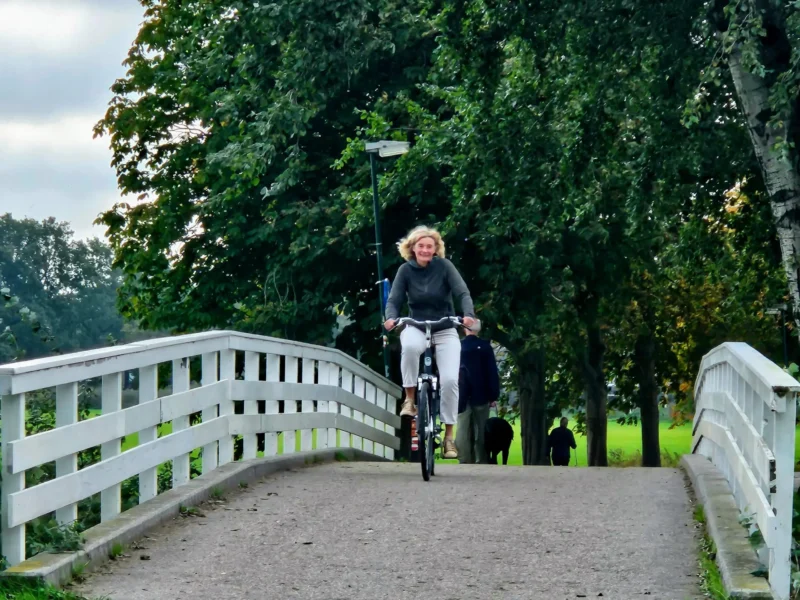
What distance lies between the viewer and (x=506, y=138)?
17109mm

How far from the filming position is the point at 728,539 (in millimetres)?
6629

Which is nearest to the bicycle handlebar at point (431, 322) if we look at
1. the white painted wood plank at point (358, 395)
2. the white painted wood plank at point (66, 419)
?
the white painted wood plank at point (66, 419)

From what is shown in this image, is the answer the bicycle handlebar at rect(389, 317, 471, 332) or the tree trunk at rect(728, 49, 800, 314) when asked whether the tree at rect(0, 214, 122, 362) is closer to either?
the tree trunk at rect(728, 49, 800, 314)

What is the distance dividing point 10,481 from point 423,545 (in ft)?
8.10

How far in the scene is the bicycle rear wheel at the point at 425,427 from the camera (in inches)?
427

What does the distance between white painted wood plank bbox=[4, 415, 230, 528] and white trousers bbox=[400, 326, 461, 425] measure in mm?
1865

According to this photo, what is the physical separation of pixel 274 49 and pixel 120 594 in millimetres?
12898

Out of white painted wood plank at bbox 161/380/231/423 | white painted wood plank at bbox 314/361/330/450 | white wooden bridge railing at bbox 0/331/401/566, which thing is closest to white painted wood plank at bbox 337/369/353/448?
white painted wood plank at bbox 314/361/330/450

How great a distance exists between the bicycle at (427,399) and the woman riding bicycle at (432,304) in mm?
60

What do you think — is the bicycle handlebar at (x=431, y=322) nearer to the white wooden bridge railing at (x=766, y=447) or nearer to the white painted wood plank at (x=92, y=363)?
the white painted wood plank at (x=92, y=363)

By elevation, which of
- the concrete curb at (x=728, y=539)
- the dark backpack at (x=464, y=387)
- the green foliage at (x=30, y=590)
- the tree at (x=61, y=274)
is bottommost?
the green foliage at (x=30, y=590)

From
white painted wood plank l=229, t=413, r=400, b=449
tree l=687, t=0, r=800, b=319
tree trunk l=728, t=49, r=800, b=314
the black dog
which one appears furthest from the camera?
the black dog

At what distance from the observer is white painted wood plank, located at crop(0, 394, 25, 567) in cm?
601

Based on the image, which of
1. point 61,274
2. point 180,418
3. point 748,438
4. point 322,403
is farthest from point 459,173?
point 61,274
